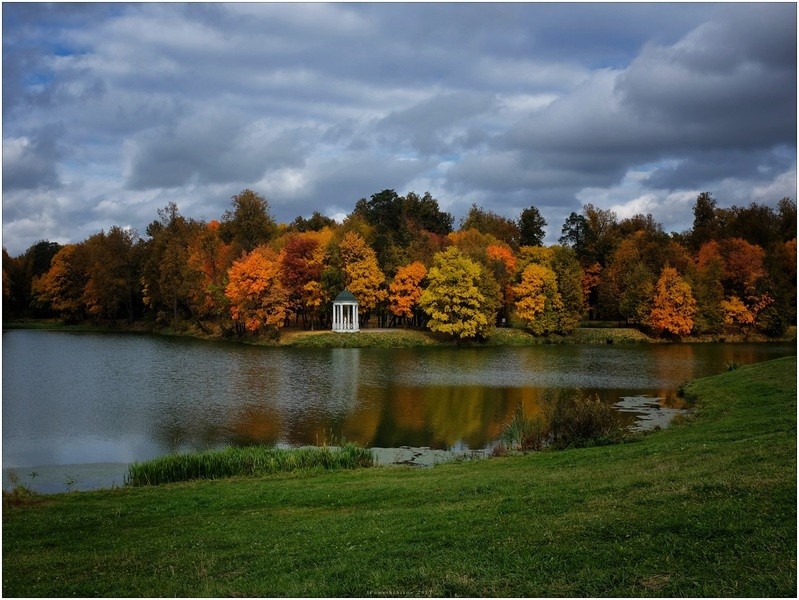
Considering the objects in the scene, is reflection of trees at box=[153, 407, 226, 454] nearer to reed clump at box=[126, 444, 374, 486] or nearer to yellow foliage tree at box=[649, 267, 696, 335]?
reed clump at box=[126, 444, 374, 486]

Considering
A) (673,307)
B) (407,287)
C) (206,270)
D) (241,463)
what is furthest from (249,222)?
(241,463)

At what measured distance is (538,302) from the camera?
63.5 metres

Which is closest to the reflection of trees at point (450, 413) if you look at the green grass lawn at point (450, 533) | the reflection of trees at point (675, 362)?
the green grass lawn at point (450, 533)

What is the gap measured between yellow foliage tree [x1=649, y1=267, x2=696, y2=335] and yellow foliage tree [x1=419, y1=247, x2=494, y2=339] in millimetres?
15437

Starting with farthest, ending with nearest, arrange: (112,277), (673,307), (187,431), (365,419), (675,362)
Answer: (112,277), (673,307), (675,362), (365,419), (187,431)

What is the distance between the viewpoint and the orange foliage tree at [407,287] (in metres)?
63.0

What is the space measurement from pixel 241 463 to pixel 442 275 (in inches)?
1706

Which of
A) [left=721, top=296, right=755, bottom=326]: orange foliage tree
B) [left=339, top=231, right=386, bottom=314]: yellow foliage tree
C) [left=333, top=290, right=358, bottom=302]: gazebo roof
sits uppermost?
[left=339, top=231, right=386, bottom=314]: yellow foliage tree

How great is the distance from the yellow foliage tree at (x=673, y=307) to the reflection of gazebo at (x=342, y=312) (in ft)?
87.7

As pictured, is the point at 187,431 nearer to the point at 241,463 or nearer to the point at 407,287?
the point at 241,463

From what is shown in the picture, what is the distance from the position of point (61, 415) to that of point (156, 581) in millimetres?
20314

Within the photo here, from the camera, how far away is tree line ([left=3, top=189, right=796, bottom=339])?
61906mm

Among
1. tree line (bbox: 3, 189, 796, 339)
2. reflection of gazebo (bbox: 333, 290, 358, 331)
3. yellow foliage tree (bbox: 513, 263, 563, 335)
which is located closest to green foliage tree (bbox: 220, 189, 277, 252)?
tree line (bbox: 3, 189, 796, 339)

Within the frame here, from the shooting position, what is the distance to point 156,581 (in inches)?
334
